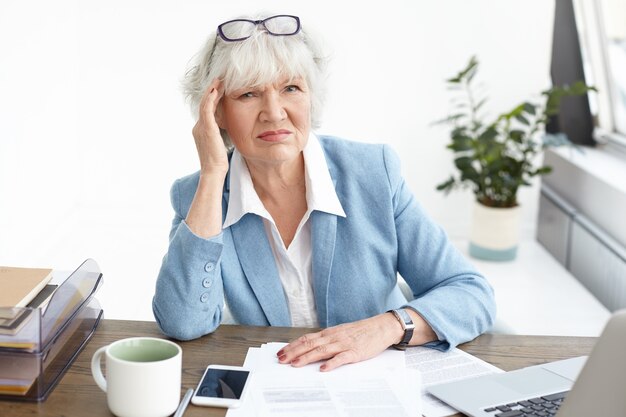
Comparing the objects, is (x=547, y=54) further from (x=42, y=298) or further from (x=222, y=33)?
(x=42, y=298)

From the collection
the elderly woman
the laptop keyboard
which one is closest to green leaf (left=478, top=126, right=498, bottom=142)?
Result: the elderly woman

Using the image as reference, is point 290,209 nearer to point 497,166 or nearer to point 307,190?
point 307,190

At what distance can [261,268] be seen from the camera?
1.83 m

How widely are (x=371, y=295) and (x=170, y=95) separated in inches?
132

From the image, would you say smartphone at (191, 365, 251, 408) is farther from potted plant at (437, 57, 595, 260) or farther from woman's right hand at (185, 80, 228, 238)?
potted plant at (437, 57, 595, 260)

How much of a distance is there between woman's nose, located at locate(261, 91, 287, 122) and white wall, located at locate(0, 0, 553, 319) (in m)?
2.74

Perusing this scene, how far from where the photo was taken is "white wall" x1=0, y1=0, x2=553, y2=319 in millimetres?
4684

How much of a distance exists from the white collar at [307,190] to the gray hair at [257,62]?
14 cm

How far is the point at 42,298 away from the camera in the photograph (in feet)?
4.73

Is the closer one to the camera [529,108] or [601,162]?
[529,108]

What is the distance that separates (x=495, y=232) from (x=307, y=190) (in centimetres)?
275

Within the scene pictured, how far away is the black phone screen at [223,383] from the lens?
4.33ft

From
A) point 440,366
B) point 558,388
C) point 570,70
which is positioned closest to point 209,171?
point 440,366

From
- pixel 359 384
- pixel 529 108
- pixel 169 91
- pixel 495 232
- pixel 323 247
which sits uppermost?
pixel 169 91
